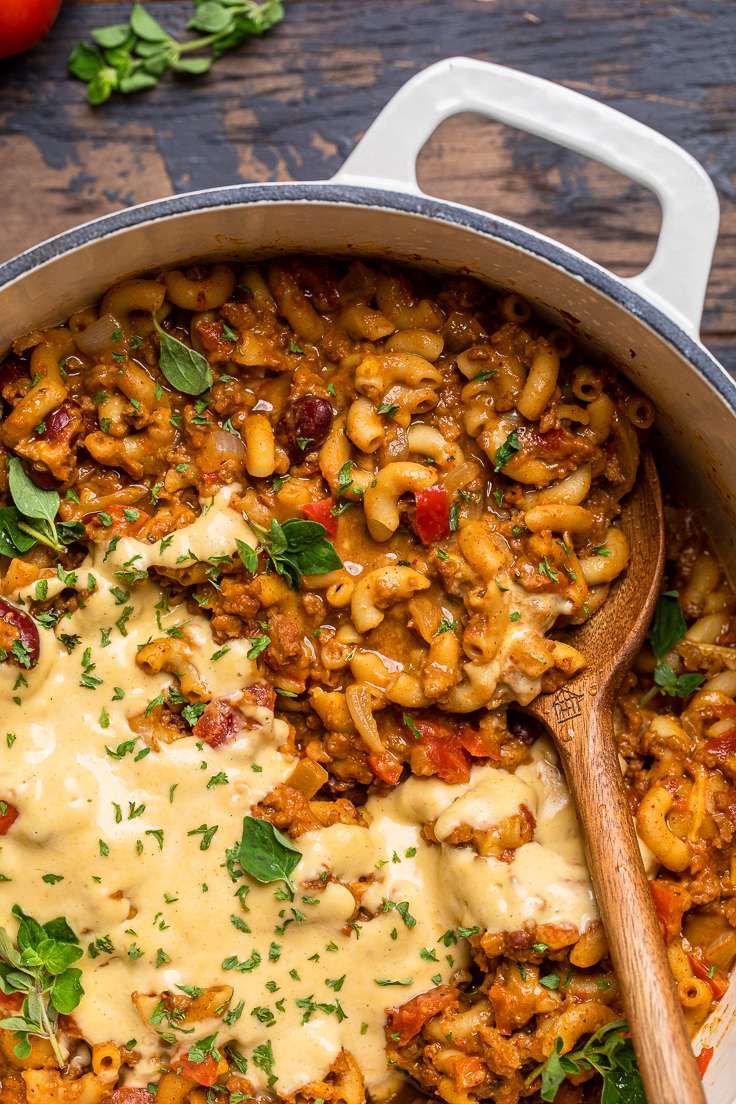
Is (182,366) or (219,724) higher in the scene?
(182,366)

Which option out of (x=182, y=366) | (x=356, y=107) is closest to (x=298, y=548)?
(x=182, y=366)

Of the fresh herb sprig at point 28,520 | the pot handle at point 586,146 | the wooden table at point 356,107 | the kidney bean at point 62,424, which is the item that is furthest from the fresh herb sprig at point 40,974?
the wooden table at point 356,107

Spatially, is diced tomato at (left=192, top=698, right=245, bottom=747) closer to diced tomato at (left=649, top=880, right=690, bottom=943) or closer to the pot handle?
diced tomato at (left=649, top=880, right=690, bottom=943)

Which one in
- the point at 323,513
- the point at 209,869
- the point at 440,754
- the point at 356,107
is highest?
the point at 356,107

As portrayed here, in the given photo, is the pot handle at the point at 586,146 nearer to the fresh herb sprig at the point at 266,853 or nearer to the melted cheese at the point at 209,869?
the melted cheese at the point at 209,869

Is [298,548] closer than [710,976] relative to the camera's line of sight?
Yes

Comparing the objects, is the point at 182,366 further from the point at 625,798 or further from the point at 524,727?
the point at 625,798

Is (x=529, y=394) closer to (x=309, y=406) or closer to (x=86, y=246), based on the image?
(x=309, y=406)
